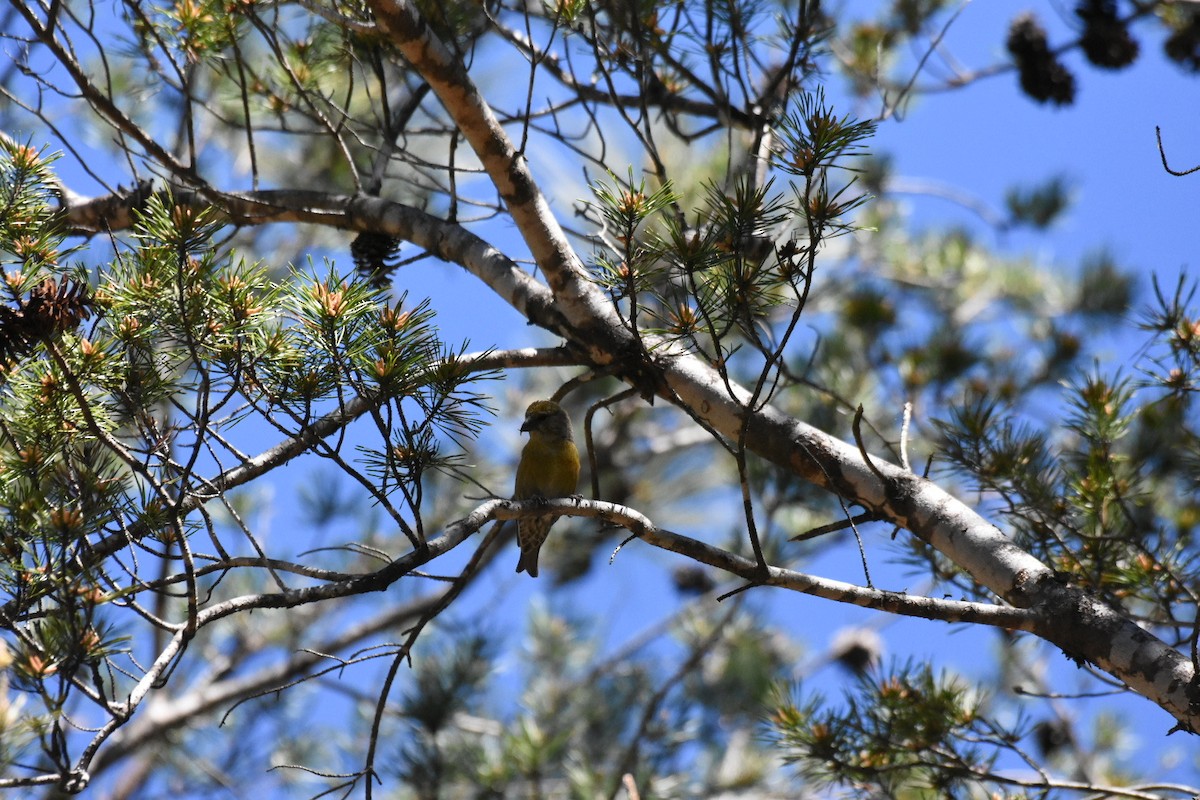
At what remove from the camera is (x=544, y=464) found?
3928mm

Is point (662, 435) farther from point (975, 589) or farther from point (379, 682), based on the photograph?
point (975, 589)

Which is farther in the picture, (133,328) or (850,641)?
(850,641)

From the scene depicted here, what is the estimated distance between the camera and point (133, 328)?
2.03 meters

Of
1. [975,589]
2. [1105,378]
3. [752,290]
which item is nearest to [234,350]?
[752,290]

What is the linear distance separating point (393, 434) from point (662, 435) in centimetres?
441

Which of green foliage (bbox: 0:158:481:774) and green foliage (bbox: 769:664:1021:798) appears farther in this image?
green foliage (bbox: 769:664:1021:798)

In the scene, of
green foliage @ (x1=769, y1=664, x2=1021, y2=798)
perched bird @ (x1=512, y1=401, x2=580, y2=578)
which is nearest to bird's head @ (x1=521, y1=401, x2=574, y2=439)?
perched bird @ (x1=512, y1=401, x2=580, y2=578)

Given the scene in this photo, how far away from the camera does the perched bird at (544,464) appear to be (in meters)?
3.87

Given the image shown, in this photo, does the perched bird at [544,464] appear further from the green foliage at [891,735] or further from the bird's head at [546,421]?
the green foliage at [891,735]

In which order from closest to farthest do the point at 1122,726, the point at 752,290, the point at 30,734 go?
the point at 752,290, the point at 30,734, the point at 1122,726

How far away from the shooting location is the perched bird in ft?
12.7

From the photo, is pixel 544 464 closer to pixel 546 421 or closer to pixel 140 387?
pixel 546 421

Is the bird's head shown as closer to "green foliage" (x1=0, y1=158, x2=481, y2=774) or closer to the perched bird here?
the perched bird

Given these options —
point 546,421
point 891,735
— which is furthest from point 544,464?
point 891,735
